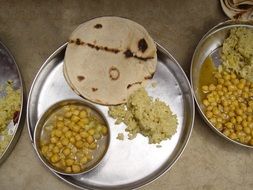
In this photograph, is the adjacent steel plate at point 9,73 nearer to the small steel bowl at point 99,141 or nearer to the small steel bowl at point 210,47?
the small steel bowl at point 99,141

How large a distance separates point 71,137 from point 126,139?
0.32 metres

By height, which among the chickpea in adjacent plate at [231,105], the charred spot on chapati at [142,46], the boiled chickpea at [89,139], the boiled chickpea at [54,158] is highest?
the charred spot on chapati at [142,46]

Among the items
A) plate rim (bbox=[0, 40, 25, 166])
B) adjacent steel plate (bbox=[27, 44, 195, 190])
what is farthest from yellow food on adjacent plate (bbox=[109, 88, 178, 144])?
plate rim (bbox=[0, 40, 25, 166])

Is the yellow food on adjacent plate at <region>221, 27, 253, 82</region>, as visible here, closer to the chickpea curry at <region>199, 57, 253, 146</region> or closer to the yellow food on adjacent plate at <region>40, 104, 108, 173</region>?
the chickpea curry at <region>199, 57, 253, 146</region>

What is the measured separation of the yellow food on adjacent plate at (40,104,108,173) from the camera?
82.7 inches

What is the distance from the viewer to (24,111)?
2178 mm

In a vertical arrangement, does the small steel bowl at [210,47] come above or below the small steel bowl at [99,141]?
above

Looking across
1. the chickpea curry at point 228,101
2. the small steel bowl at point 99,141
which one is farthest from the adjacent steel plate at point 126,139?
the chickpea curry at point 228,101

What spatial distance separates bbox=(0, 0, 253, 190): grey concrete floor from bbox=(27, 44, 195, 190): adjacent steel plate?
0.10m

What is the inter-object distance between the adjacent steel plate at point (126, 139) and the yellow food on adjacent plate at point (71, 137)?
0.07 m

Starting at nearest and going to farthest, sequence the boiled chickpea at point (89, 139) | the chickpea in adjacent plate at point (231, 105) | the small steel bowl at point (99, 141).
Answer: the small steel bowl at point (99, 141) < the boiled chickpea at point (89, 139) < the chickpea in adjacent plate at point (231, 105)

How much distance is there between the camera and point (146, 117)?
2.10m

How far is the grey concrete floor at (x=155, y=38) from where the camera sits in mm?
2193

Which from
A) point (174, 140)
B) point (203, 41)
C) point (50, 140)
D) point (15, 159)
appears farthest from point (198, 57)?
point (15, 159)
